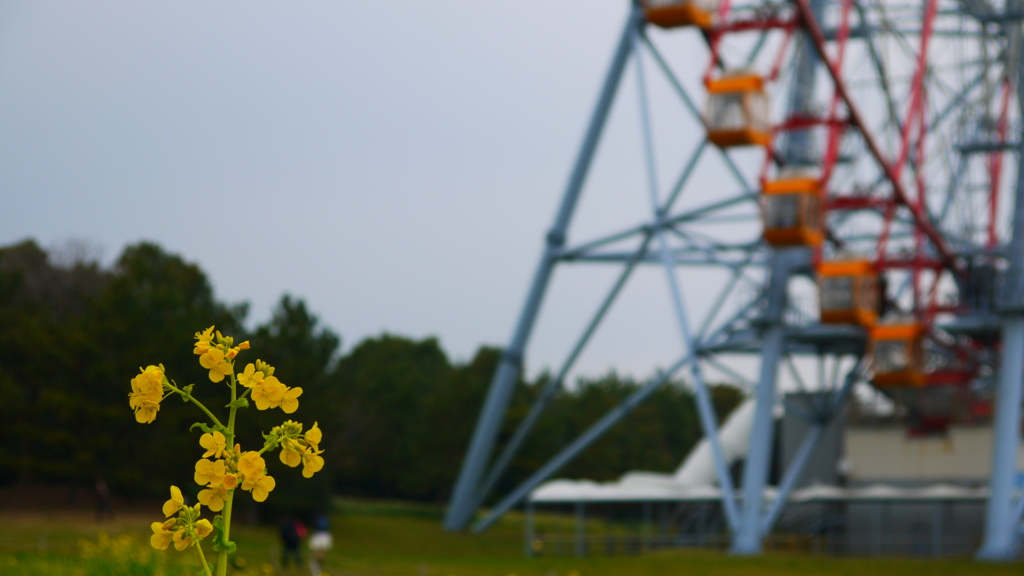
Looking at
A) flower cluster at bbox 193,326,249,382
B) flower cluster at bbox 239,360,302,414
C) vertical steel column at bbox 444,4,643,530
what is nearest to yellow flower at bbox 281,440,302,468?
flower cluster at bbox 239,360,302,414

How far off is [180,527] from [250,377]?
18.2 inches

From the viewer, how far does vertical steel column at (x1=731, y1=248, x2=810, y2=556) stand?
1391 inches

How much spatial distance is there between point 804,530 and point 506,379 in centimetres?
1306

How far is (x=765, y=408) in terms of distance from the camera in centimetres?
3691

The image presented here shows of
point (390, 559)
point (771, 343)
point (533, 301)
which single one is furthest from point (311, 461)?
point (533, 301)

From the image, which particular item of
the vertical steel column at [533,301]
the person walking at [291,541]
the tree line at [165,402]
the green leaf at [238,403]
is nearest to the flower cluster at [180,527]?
the green leaf at [238,403]

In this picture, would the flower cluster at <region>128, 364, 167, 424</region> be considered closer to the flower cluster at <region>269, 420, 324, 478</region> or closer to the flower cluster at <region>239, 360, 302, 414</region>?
the flower cluster at <region>239, 360, 302, 414</region>

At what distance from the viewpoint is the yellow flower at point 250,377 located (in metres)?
3.91

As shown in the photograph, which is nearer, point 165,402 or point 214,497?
point 214,497

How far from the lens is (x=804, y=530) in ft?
157

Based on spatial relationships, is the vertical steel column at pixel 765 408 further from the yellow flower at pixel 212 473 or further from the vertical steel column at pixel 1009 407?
the yellow flower at pixel 212 473

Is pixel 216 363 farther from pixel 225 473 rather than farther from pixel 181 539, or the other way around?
pixel 181 539

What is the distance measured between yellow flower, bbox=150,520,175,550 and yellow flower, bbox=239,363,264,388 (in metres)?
0.44

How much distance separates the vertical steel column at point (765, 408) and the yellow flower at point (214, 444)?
32060 millimetres
